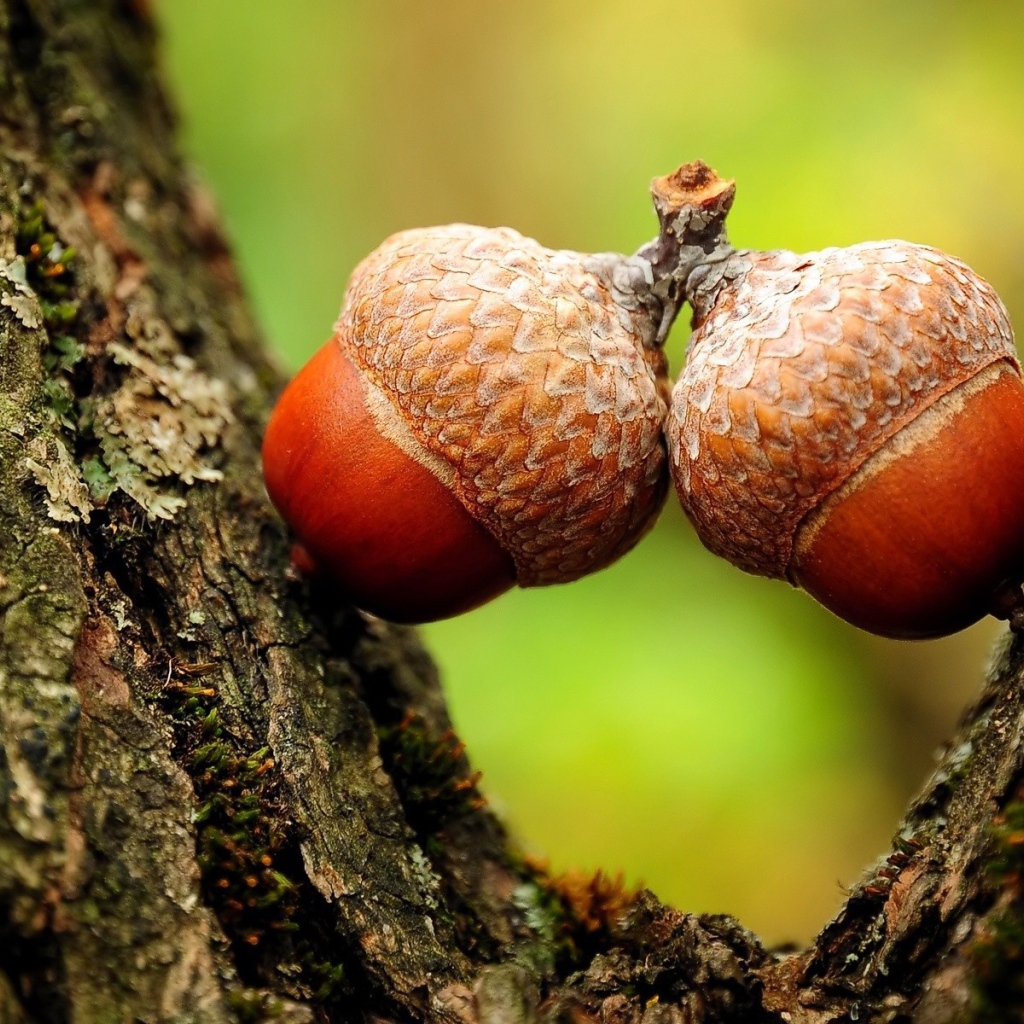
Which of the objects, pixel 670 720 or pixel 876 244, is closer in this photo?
pixel 876 244

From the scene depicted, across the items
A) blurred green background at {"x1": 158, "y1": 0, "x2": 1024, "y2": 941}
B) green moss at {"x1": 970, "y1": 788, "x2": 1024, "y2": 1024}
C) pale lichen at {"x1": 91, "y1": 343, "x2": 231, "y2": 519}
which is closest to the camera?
green moss at {"x1": 970, "y1": 788, "x2": 1024, "y2": 1024}

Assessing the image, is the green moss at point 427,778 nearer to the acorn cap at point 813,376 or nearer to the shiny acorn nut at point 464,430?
the shiny acorn nut at point 464,430

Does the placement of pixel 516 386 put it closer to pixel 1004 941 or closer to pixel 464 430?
pixel 464 430

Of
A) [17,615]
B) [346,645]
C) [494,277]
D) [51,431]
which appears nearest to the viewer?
[17,615]

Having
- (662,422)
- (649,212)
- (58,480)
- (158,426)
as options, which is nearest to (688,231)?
(662,422)

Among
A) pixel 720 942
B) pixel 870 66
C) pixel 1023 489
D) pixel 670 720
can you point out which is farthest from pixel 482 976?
pixel 870 66

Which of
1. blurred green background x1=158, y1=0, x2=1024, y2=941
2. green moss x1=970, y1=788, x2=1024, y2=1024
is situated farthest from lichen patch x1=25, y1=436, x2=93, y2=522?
blurred green background x1=158, y1=0, x2=1024, y2=941

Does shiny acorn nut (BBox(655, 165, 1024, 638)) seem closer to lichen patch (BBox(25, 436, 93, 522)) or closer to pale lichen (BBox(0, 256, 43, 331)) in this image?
lichen patch (BBox(25, 436, 93, 522))

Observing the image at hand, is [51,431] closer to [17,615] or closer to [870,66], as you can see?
[17,615]
